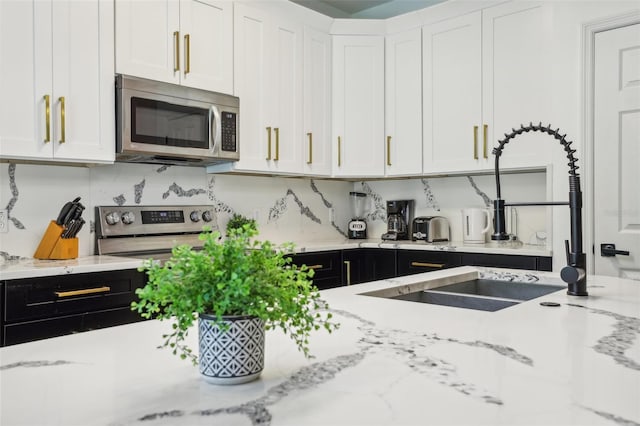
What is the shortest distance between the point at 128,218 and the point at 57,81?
2.75 ft

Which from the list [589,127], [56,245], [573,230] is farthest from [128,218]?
[589,127]

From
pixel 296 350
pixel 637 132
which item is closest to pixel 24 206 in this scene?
pixel 296 350

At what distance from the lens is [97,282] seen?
238cm

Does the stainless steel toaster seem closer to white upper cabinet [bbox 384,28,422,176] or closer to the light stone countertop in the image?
the light stone countertop

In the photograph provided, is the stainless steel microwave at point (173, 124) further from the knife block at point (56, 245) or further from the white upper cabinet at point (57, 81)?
the knife block at point (56, 245)

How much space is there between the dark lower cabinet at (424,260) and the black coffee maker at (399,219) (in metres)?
0.39

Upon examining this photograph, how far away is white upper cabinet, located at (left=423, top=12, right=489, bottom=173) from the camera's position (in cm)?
355

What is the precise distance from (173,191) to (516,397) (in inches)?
113

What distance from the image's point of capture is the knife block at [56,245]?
103 inches

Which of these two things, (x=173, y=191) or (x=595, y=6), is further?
(x=173, y=191)

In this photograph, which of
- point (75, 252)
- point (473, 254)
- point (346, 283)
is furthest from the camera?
point (346, 283)

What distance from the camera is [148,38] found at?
287 cm

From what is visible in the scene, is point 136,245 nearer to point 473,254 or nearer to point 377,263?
point 377,263

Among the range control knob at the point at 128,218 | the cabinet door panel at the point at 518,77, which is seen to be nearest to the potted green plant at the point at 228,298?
the range control knob at the point at 128,218
